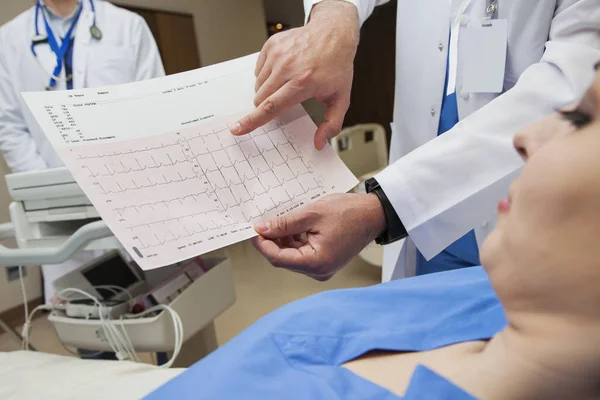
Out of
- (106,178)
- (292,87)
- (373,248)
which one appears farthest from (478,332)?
(373,248)

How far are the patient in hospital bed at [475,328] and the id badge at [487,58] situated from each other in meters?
0.34

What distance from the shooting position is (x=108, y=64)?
172 cm

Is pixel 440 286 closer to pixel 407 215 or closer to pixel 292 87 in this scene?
pixel 407 215

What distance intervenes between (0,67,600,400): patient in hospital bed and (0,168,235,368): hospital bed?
0.90 ft

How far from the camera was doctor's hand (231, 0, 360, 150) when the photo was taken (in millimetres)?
726

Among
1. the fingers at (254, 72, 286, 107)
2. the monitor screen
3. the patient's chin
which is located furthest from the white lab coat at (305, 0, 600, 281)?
the monitor screen

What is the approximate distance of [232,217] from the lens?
2.23 ft

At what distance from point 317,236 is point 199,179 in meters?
0.20

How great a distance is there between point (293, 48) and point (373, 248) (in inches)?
76.2

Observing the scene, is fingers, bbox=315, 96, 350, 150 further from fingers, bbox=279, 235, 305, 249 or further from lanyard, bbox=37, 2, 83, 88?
lanyard, bbox=37, 2, 83, 88

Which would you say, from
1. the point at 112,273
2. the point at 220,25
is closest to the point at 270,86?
the point at 112,273

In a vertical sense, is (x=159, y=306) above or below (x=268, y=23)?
below

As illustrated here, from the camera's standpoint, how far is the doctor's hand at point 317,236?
2.18 feet

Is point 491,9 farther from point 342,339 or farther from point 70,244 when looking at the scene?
point 70,244
